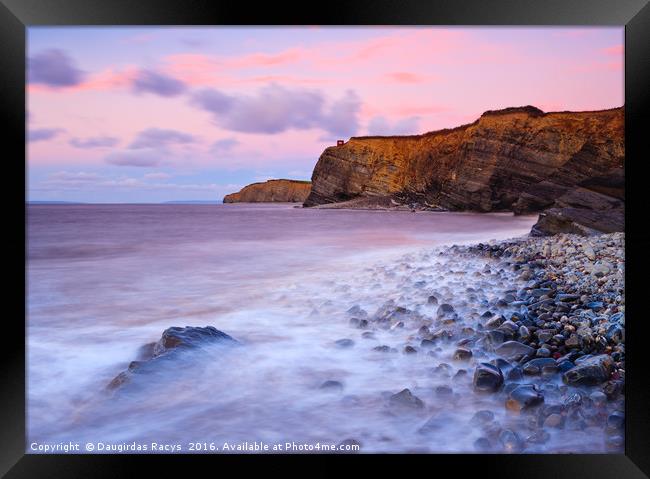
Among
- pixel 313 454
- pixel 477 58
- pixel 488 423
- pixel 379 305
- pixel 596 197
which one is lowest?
pixel 313 454

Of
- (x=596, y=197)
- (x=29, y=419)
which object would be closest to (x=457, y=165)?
(x=596, y=197)

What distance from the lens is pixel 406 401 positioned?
2.31 metres

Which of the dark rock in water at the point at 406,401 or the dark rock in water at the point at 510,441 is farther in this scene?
the dark rock in water at the point at 406,401

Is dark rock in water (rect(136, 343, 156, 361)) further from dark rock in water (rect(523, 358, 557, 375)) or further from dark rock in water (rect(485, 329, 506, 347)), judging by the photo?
dark rock in water (rect(523, 358, 557, 375))

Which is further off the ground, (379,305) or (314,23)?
(314,23)

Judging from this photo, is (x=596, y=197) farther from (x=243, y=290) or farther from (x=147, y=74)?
(x=147, y=74)

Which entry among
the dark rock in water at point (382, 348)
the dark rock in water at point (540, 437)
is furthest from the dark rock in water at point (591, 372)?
the dark rock in water at point (382, 348)

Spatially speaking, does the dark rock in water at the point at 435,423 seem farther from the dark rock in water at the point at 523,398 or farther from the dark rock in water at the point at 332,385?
the dark rock in water at the point at 332,385

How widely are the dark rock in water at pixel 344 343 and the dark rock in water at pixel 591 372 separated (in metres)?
1.17

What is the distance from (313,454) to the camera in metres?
2.29

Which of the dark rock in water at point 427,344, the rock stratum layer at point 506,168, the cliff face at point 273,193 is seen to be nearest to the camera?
the dark rock in water at point 427,344

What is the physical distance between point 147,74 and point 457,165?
6067mm

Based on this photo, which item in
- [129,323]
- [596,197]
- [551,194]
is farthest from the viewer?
[551,194]

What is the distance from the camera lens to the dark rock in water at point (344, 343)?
9.05 ft
